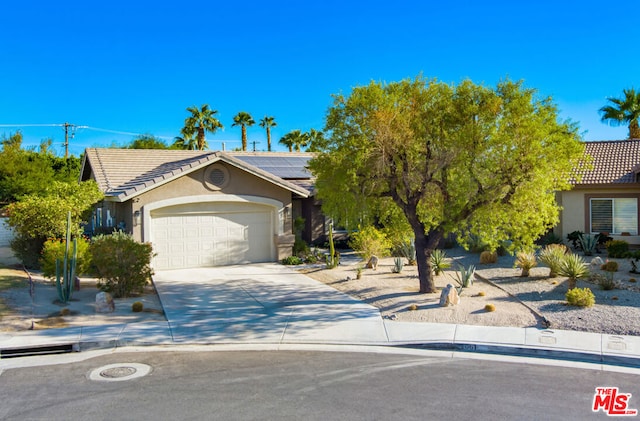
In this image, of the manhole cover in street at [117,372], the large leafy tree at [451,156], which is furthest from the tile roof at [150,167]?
the manhole cover in street at [117,372]

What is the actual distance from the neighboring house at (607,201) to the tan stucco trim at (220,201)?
11.5 metres

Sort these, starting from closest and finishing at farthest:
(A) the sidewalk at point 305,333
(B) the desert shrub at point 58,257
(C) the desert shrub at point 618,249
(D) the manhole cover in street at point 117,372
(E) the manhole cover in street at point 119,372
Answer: (E) the manhole cover in street at point 119,372
(D) the manhole cover in street at point 117,372
(A) the sidewalk at point 305,333
(B) the desert shrub at point 58,257
(C) the desert shrub at point 618,249

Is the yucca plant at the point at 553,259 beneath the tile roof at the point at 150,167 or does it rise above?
beneath

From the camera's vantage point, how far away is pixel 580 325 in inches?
438

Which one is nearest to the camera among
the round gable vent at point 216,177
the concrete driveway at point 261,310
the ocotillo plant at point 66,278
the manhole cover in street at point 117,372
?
the manhole cover in street at point 117,372

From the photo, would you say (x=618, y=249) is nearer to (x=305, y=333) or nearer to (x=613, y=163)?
(x=613, y=163)

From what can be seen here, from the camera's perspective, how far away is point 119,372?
350 inches

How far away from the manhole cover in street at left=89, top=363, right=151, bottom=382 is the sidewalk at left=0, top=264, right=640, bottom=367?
124 cm

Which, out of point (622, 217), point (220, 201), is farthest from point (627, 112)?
point (220, 201)

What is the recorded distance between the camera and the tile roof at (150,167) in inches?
719

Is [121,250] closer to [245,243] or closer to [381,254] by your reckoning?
[245,243]

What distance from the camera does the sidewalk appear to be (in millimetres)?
9930

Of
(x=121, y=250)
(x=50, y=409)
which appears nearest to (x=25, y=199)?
(x=121, y=250)

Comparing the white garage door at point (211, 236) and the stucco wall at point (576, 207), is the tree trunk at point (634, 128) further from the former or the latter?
the white garage door at point (211, 236)
